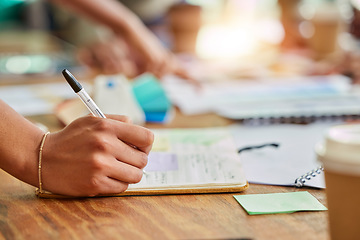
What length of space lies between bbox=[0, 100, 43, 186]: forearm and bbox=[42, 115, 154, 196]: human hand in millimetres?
16

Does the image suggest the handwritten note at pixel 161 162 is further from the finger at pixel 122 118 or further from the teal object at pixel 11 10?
the teal object at pixel 11 10

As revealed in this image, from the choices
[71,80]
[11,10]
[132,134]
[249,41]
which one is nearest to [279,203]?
[132,134]

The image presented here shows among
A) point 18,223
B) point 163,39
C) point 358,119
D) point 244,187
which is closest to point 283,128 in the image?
point 358,119

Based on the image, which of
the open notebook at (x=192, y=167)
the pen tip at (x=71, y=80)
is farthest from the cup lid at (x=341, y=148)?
the pen tip at (x=71, y=80)

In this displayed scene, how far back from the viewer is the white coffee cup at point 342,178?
0.40 meters

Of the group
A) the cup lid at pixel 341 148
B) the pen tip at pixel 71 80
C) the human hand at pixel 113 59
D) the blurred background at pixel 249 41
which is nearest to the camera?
the cup lid at pixel 341 148

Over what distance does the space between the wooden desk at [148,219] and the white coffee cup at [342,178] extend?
63 millimetres

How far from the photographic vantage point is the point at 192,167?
27.1 inches

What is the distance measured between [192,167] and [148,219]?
0.53ft

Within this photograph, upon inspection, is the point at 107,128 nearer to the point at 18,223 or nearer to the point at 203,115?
the point at 18,223

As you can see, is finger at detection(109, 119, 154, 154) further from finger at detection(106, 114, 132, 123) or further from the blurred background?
the blurred background

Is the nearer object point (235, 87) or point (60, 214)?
point (60, 214)

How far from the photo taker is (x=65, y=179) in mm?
586

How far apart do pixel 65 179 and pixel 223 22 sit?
2339 millimetres
